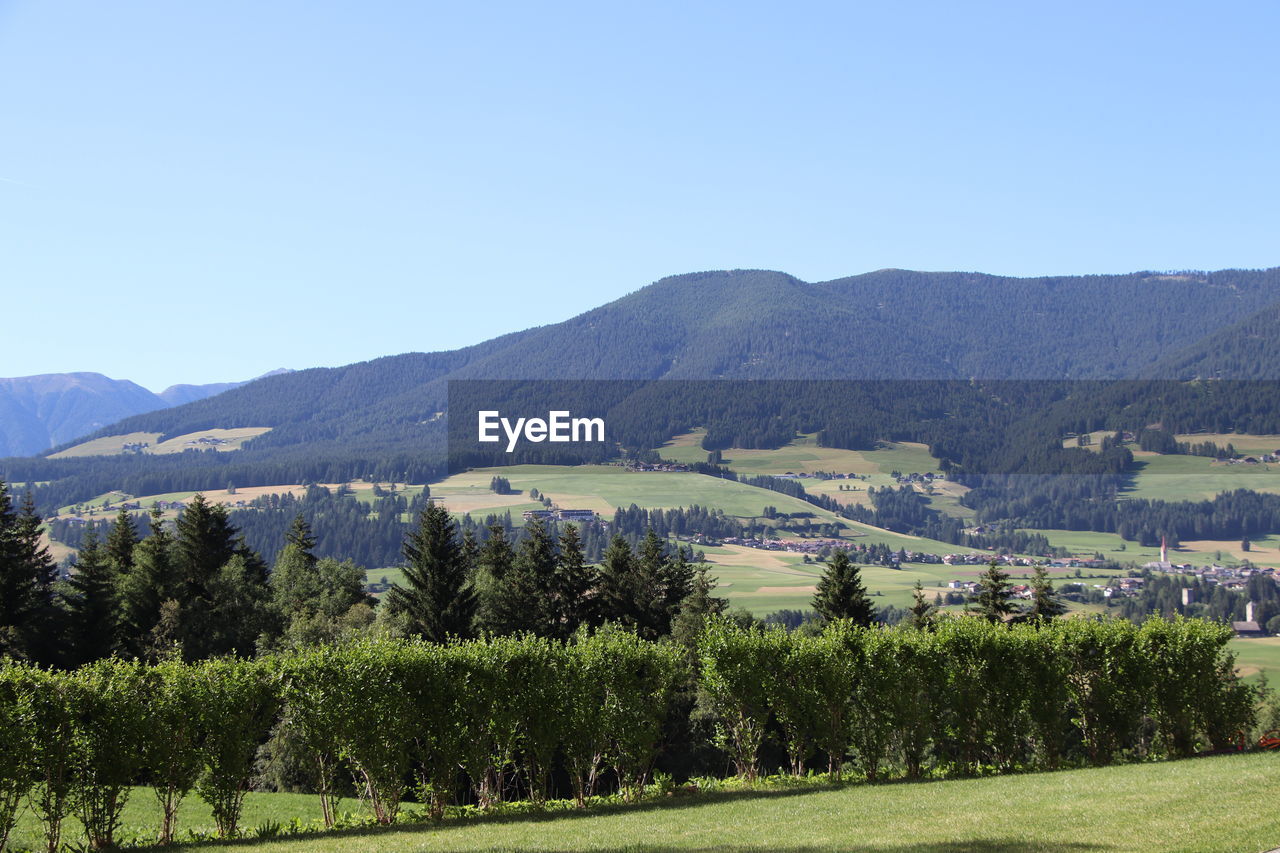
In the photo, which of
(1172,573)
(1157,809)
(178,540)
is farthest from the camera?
(1172,573)

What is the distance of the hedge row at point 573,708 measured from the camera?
20.5 m

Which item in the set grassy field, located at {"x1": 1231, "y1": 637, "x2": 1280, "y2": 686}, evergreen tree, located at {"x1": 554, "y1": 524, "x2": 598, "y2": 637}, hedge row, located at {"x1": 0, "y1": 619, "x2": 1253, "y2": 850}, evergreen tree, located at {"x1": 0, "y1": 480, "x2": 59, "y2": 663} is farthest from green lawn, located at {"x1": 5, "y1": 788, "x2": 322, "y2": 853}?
grassy field, located at {"x1": 1231, "y1": 637, "x2": 1280, "y2": 686}

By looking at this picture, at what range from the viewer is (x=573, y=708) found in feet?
82.7

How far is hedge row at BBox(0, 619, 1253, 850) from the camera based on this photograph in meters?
20.5

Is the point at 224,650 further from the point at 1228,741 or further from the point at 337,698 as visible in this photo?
the point at 1228,741

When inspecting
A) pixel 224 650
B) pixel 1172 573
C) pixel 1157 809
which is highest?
pixel 1157 809

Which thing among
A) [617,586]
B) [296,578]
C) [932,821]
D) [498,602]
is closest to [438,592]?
[498,602]

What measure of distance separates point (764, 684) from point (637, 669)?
347 centimetres

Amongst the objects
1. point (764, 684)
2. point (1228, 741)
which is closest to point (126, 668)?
point (764, 684)

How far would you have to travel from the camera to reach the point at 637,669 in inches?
1044

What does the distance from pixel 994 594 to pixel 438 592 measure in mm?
27780

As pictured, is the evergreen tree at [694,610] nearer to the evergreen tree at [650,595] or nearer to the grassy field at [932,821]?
the evergreen tree at [650,595]

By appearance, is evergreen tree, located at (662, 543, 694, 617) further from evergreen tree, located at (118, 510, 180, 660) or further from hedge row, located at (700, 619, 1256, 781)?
hedge row, located at (700, 619, 1256, 781)

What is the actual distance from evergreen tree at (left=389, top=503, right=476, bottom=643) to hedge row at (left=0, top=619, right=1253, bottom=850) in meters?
20.8
